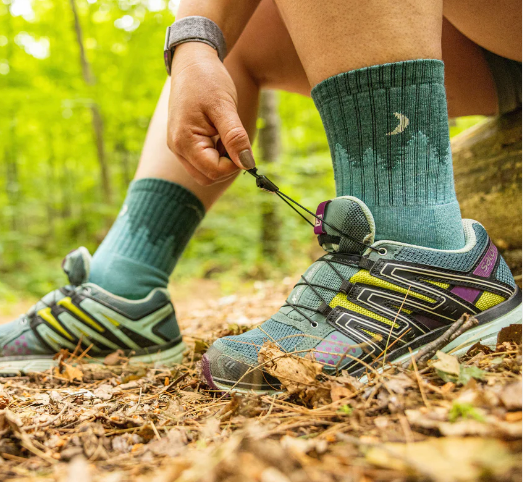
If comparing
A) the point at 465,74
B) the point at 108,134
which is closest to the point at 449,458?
the point at 465,74

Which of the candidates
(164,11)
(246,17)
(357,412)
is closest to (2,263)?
(164,11)

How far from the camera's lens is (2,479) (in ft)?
1.96

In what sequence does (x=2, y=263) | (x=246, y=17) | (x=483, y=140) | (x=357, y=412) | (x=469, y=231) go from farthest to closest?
(x=2, y=263) < (x=483, y=140) < (x=246, y=17) < (x=469, y=231) < (x=357, y=412)

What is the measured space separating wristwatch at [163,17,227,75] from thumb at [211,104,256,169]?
0.24 metres

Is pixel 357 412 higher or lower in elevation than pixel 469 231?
lower

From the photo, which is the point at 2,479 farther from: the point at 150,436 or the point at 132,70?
the point at 132,70

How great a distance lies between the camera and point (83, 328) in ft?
4.80

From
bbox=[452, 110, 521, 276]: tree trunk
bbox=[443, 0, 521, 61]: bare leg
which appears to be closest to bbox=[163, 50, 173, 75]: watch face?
bbox=[443, 0, 521, 61]: bare leg

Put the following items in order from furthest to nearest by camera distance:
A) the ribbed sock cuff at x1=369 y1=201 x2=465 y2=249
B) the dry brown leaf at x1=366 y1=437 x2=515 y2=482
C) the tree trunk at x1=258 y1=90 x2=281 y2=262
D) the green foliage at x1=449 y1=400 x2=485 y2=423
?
the tree trunk at x1=258 y1=90 x2=281 y2=262 < the ribbed sock cuff at x1=369 y1=201 x2=465 y2=249 < the green foliage at x1=449 y1=400 x2=485 y2=423 < the dry brown leaf at x1=366 y1=437 x2=515 y2=482

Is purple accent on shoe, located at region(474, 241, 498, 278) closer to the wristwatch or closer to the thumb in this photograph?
the thumb

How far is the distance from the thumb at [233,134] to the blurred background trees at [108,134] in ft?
12.4

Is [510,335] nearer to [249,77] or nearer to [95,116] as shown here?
[249,77]

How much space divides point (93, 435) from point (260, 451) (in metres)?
0.40

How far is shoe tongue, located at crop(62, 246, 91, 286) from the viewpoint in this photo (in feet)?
4.93
